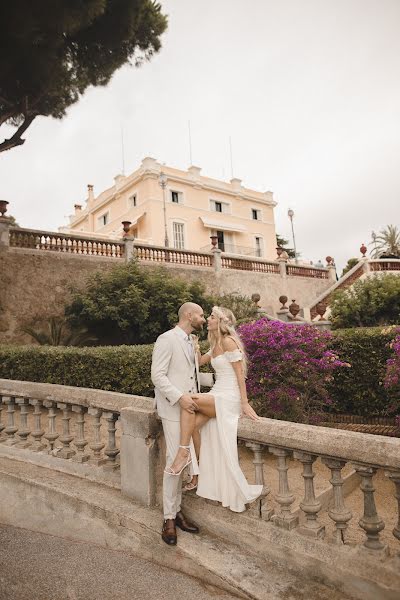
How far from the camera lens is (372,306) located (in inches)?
548

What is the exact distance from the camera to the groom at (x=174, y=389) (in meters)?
2.85

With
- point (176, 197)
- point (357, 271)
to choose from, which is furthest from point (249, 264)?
point (176, 197)

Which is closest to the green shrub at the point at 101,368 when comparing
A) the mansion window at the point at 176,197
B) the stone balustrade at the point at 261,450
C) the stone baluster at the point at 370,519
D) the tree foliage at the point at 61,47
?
the stone balustrade at the point at 261,450

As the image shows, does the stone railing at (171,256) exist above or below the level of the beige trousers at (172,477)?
above

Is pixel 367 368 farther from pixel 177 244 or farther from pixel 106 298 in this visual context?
pixel 177 244

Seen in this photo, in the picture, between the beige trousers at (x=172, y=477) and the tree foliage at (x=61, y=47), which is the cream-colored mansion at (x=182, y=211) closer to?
the tree foliage at (x=61, y=47)

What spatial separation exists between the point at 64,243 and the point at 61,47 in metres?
6.07

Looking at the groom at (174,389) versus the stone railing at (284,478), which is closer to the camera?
the stone railing at (284,478)

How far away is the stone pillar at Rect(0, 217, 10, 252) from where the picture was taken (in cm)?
1262

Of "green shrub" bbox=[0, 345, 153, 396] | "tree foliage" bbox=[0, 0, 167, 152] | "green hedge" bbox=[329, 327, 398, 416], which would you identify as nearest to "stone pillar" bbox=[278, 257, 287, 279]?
"tree foliage" bbox=[0, 0, 167, 152]

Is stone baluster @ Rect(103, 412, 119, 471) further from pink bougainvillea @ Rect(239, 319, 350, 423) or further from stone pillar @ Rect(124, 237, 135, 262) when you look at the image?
stone pillar @ Rect(124, 237, 135, 262)

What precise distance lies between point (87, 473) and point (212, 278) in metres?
14.4

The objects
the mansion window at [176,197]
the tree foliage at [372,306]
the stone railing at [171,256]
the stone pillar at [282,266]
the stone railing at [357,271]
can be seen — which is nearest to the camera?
the tree foliage at [372,306]

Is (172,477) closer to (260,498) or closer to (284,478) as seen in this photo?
(260,498)
